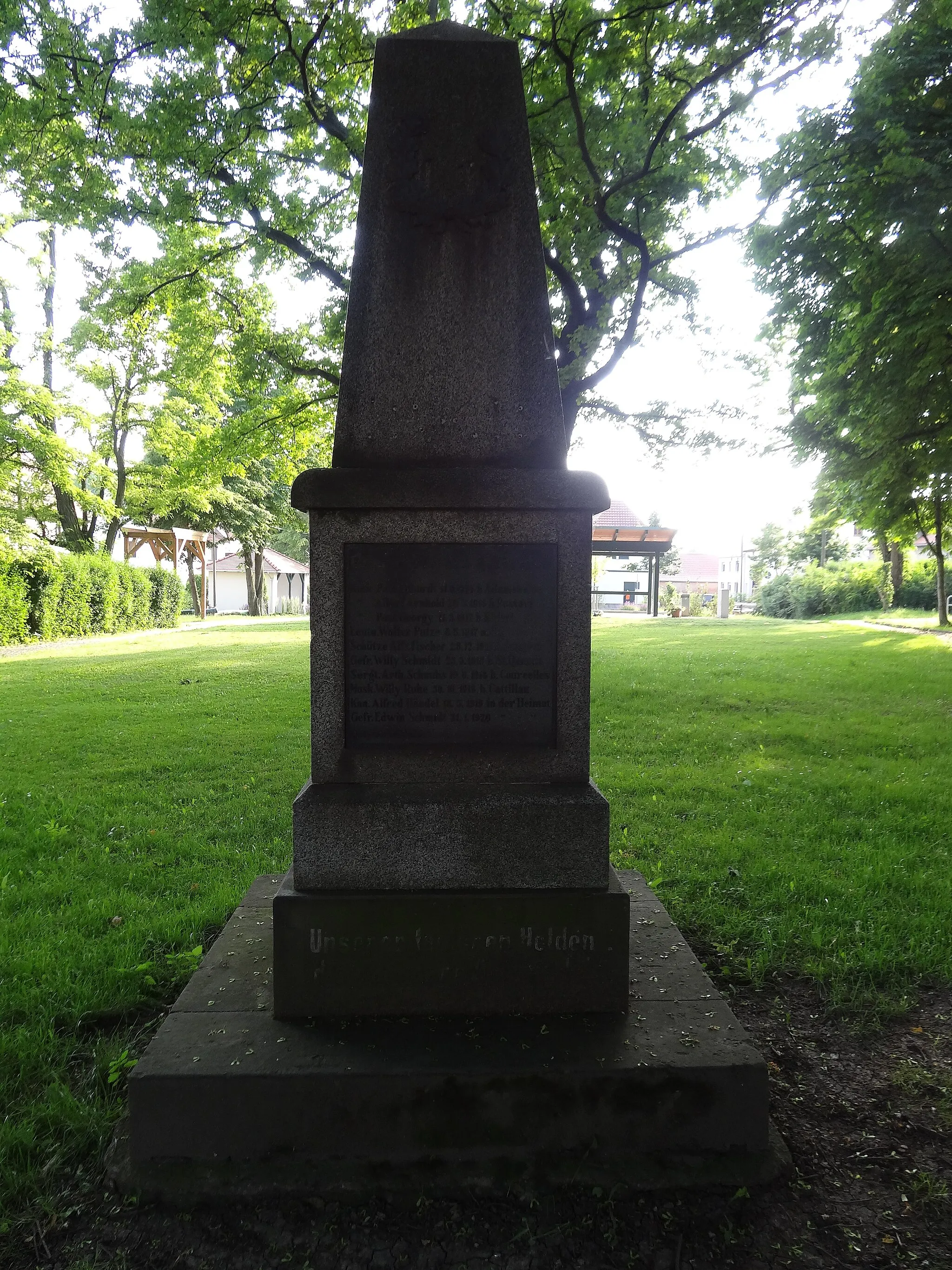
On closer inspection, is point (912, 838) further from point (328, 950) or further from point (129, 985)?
point (129, 985)

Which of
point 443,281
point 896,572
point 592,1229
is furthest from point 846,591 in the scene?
point 592,1229

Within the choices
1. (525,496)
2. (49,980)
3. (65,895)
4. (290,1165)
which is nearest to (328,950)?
(290,1165)

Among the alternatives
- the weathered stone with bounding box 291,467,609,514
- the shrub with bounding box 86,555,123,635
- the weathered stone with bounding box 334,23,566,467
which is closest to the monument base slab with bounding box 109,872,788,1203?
the weathered stone with bounding box 291,467,609,514

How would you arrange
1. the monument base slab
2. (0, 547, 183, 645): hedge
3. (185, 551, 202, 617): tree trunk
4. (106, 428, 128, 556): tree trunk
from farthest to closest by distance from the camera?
1. (185, 551, 202, 617): tree trunk
2. (106, 428, 128, 556): tree trunk
3. (0, 547, 183, 645): hedge
4. the monument base slab

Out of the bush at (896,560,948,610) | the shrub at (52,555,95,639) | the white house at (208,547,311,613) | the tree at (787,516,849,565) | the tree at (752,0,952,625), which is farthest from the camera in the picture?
the tree at (787,516,849,565)

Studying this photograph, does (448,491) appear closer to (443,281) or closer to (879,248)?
(443,281)

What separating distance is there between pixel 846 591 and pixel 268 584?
37140 millimetres

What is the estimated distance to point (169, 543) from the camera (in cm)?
3219

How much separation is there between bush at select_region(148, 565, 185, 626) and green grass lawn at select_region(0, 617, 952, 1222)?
56.0 ft

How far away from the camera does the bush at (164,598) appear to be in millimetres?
27328

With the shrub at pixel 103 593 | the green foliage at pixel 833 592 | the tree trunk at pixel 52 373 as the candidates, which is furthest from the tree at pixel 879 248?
the green foliage at pixel 833 592

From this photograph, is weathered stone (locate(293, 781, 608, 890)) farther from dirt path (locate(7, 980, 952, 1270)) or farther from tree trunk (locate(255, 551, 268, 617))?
tree trunk (locate(255, 551, 268, 617))

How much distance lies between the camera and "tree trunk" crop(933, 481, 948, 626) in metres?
12.5

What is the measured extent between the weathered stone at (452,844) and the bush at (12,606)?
17.9m
